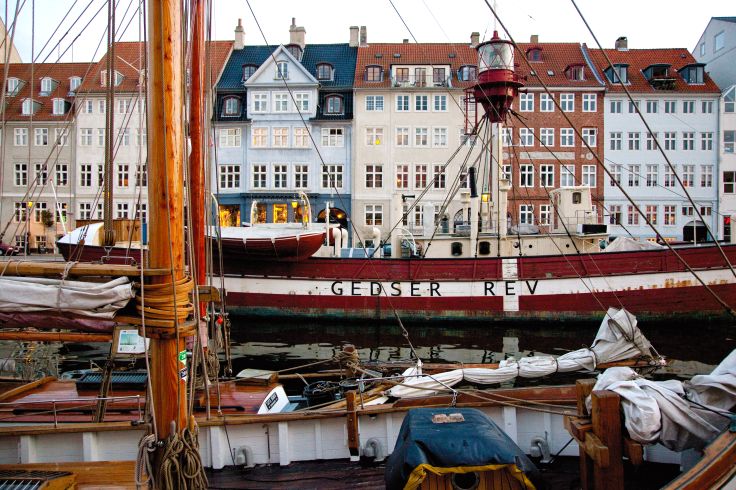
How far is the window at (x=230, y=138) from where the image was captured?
37062 millimetres

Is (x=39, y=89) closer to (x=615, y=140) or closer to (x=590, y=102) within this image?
(x=590, y=102)

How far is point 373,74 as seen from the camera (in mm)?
37219

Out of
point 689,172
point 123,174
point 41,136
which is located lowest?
point 689,172

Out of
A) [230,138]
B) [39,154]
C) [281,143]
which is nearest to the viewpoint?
[281,143]

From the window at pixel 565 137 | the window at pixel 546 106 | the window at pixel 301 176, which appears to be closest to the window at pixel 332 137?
the window at pixel 301 176

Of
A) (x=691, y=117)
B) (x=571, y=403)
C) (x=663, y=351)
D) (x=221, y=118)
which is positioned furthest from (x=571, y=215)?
(x=221, y=118)

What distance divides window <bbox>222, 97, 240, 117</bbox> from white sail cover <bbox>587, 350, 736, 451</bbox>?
35.6 metres

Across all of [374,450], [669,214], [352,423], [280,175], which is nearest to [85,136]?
[280,175]

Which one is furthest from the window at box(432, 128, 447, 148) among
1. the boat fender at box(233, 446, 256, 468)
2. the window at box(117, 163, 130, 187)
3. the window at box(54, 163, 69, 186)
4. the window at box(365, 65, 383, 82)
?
the boat fender at box(233, 446, 256, 468)

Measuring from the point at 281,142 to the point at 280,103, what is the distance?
247cm

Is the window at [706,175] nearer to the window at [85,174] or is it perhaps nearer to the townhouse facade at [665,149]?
the townhouse facade at [665,149]

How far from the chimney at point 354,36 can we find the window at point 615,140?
18684 mm

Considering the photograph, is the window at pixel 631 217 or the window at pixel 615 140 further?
the window at pixel 615 140

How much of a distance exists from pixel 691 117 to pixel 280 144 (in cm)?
2734
